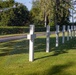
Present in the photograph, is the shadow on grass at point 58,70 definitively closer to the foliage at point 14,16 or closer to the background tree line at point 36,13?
the background tree line at point 36,13

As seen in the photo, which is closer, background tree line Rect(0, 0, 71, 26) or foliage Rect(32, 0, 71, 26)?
foliage Rect(32, 0, 71, 26)

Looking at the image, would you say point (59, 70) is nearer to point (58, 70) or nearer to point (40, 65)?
point (58, 70)

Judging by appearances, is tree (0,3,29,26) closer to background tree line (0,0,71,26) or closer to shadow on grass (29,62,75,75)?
background tree line (0,0,71,26)

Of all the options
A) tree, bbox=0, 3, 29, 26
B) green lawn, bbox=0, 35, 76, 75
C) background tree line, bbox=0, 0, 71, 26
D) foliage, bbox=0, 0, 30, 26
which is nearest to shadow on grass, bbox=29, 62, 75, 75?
green lawn, bbox=0, 35, 76, 75

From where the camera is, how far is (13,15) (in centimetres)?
7600

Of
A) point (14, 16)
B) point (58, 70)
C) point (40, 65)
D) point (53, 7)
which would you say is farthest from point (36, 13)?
point (58, 70)

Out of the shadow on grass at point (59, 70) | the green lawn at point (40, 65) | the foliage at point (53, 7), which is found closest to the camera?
the shadow on grass at point (59, 70)

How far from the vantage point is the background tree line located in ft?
206

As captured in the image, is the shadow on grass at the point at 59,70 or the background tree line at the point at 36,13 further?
the background tree line at the point at 36,13

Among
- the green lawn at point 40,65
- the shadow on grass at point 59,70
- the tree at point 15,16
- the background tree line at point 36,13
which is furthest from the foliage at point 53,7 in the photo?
the shadow on grass at point 59,70

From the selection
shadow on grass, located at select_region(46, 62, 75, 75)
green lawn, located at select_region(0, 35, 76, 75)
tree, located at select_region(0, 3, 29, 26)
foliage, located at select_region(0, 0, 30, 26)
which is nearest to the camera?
shadow on grass, located at select_region(46, 62, 75, 75)

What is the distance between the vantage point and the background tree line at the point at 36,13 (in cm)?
6278

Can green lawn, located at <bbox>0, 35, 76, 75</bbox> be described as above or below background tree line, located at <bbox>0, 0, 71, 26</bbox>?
below

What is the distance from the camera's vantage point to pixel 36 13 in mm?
82688
